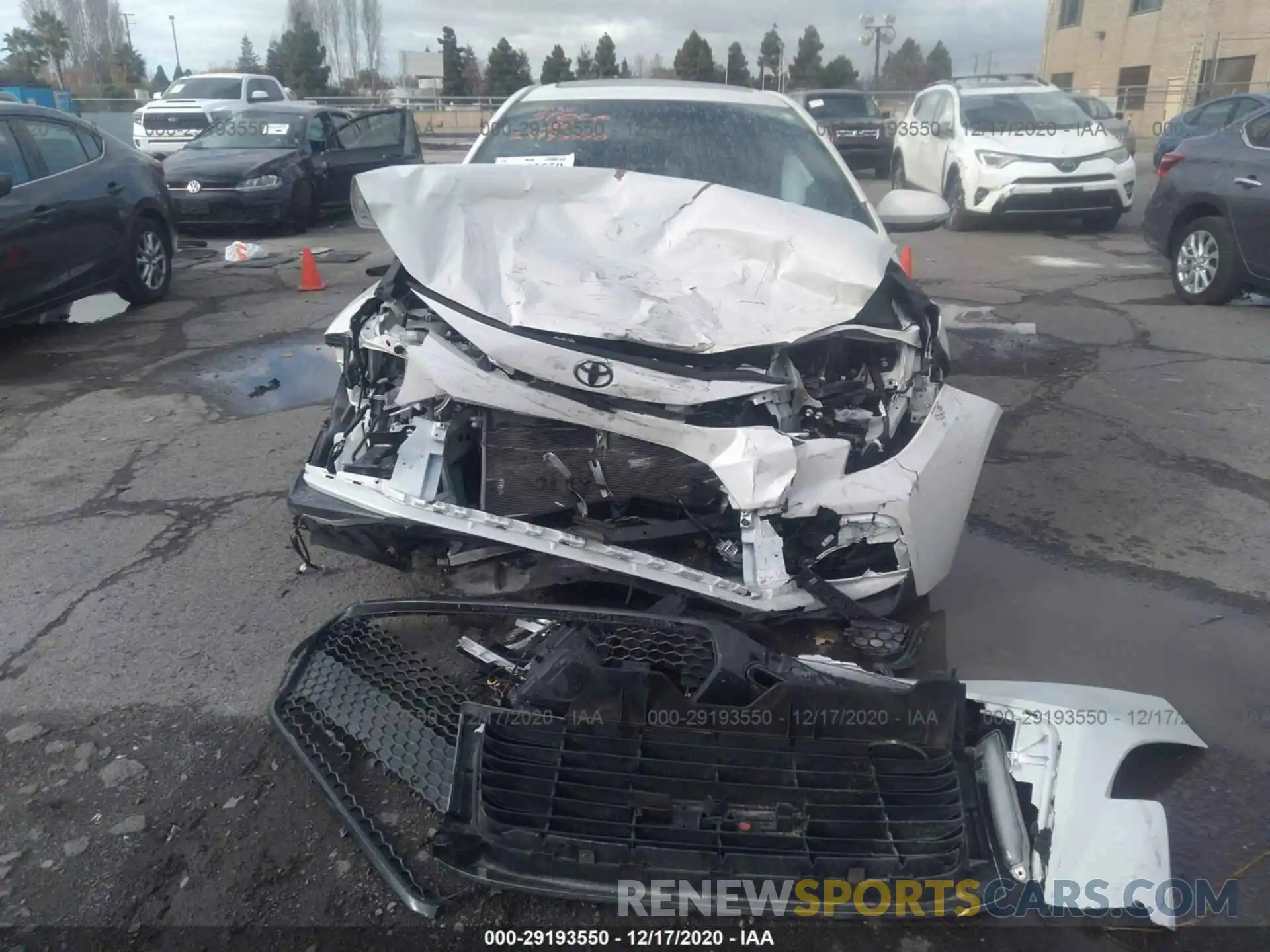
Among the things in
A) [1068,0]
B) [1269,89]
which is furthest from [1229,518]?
[1068,0]

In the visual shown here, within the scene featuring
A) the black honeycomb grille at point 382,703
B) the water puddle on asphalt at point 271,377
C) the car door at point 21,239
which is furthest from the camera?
the car door at point 21,239

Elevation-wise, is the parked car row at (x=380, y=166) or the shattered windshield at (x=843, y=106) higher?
the shattered windshield at (x=843, y=106)

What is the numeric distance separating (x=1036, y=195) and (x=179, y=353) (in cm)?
939

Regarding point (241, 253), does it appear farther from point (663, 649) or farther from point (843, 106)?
point (843, 106)

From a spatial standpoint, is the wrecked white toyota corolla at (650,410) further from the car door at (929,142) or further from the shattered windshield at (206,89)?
the shattered windshield at (206,89)

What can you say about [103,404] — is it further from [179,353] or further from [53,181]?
[53,181]

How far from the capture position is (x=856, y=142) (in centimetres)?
1856

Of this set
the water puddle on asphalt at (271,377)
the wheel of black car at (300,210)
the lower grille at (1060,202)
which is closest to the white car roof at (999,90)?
the lower grille at (1060,202)

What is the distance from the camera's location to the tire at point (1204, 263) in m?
7.54

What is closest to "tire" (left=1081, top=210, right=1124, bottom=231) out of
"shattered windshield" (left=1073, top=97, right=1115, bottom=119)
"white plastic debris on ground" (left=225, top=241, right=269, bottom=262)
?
"shattered windshield" (left=1073, top=97, right=1115, bottom=119)

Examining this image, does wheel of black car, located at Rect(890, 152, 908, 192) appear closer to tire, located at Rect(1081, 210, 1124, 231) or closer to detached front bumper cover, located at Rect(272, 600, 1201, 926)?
tire, located at Rect(1081, 210, 1124, 231)

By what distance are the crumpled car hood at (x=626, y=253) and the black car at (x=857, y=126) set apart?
51.6 ft

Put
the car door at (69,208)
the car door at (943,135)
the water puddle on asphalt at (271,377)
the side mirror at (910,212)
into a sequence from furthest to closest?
1. the car door at (943,135)
2. the car door at (69,208)
3. the water puddle on asphalt at (271,377)
4. the side mirror at (910,212)

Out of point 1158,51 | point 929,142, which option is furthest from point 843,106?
point 1158,51
